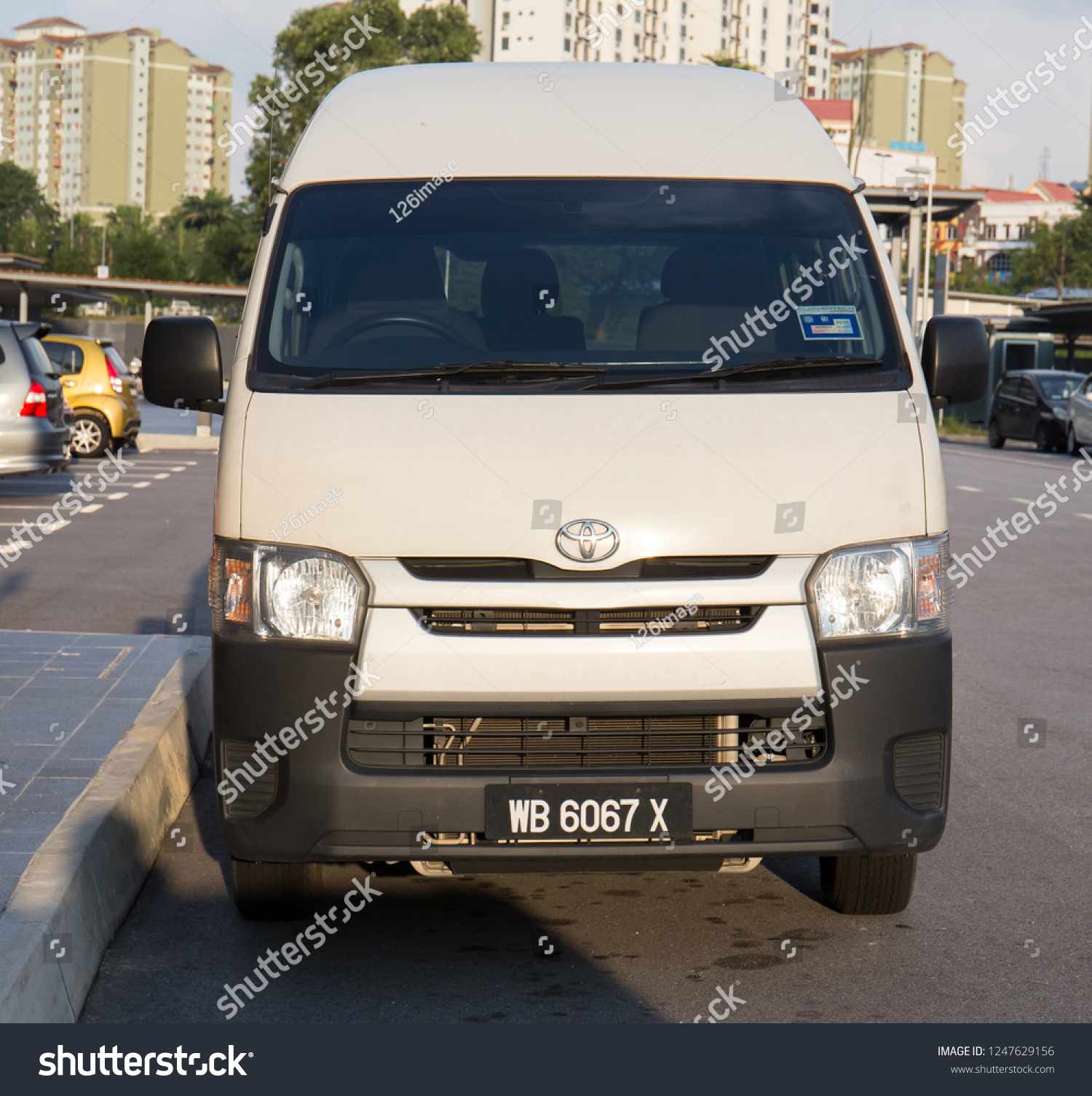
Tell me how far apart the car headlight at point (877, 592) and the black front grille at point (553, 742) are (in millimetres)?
315

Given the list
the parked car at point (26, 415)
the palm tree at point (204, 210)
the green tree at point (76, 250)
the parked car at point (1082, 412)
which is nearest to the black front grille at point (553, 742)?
the parked car at point (26, 415)

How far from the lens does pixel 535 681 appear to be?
12.7ft

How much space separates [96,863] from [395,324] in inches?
70.2

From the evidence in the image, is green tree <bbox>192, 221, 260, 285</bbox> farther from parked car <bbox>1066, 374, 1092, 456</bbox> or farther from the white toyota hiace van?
the white toyota hiace van

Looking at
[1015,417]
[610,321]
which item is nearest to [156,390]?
[610,321]

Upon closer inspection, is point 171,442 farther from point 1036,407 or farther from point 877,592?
point 877,592

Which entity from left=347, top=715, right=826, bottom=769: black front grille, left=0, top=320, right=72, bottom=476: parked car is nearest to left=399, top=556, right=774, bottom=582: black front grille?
left=347, top=715, right=826, bottom=769: black front grille

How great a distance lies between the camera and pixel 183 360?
187 inches

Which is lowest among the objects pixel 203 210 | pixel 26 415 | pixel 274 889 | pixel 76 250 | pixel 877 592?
pixel 274 889

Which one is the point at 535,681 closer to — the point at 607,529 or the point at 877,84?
the point at 607,529

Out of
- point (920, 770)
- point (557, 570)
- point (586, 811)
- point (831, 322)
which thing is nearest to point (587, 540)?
point (557, 570)

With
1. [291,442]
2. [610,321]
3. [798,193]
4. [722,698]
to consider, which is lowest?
[722,698]

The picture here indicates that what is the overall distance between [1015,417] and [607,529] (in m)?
32.3

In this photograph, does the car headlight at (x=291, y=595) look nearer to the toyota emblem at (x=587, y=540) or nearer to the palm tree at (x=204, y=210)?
the toyota emblem at (x=587, y=540)
